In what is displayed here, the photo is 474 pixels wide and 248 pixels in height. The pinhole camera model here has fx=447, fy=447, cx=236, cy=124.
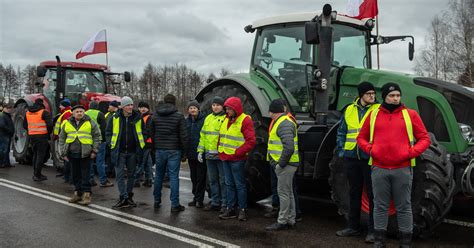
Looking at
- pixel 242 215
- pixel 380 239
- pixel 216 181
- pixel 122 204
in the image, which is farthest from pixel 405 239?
pixel 122 204

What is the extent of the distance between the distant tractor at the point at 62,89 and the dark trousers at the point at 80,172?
14.5 feet

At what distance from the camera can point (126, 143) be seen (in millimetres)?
7312

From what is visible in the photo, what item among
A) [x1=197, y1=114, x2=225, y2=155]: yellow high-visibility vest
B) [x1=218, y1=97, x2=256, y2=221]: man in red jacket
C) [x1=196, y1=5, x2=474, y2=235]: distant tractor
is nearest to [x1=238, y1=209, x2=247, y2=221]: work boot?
[x1=218, y1=97, x2=256, y2=221]: man in red jacket

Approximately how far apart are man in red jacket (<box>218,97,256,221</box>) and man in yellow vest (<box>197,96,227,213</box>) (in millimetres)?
220

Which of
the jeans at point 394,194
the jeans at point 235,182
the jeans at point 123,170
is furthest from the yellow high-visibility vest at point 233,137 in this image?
the jeans at point 394,194

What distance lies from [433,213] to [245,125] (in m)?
2.66

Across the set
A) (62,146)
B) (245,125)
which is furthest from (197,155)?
(62,146)

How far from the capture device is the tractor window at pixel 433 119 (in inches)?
211

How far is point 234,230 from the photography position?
5832 millimetres

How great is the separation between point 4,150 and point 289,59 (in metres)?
9.31

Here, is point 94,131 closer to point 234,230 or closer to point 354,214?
point 234,230

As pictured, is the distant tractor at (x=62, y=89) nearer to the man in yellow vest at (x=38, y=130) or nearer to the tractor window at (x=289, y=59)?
the man in yellow vest at (x=38, y=130)

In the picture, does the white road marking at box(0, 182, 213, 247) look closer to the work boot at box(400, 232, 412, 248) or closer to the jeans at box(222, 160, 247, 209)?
the jeans at box(222, 160, 247, 209)

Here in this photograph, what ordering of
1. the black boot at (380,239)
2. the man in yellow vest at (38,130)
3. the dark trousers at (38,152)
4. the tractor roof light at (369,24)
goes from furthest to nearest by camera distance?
Answer: the man in yellow vest at (38,130), the dark trousers at (38,152), the tractor roof light at (369,24), the black boot at (380,239)
